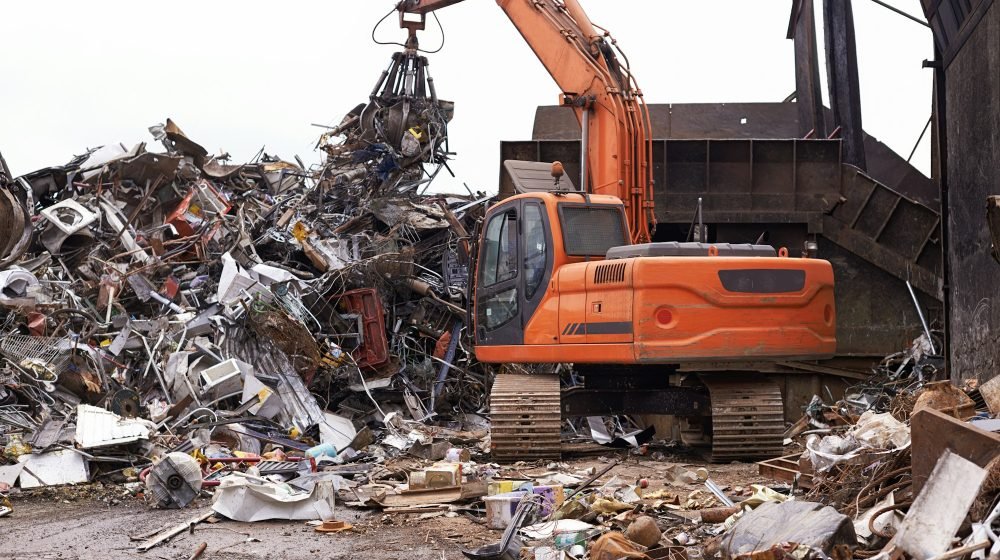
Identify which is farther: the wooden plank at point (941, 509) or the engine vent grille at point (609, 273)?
the engine vent grille at point (609, 273)

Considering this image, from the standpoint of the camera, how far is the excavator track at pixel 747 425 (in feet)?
29.1

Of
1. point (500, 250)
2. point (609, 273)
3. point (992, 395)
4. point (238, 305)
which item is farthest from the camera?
point (238, 305)

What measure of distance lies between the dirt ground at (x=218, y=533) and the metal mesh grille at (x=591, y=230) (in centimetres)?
205

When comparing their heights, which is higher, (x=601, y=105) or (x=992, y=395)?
(x=601, y=105)

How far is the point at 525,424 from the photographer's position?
29.4ft

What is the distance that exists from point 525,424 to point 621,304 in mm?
1386

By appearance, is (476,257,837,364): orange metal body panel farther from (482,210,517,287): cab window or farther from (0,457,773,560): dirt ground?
(0,457,773,560): dirt ground

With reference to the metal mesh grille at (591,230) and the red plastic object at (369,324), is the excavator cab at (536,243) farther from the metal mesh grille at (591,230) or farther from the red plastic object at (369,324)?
the red plastic object at (369,324)

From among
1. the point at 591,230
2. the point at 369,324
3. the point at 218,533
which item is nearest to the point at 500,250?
the point at 591,230

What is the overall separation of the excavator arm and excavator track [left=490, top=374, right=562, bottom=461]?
183cm

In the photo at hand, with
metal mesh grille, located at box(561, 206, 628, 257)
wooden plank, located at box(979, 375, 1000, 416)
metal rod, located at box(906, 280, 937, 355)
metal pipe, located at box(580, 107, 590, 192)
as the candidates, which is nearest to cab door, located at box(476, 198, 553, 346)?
metal mesh grille, located at box(561, 206, 628, 257)

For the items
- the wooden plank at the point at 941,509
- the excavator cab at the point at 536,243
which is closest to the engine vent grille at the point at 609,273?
the excavator cab at the point at 536,243

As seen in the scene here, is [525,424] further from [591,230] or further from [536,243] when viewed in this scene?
[591,230]

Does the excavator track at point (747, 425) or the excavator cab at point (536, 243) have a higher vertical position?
the excavator cab at point (536, 243)
